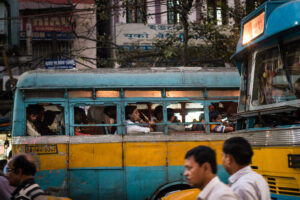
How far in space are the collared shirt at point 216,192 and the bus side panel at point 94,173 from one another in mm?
5314

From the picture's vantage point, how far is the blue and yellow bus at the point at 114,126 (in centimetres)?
793

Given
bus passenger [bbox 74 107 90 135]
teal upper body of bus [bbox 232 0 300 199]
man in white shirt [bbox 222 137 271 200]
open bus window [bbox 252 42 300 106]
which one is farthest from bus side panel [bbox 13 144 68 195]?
man in white shirt [bbox 222 137 271 200]

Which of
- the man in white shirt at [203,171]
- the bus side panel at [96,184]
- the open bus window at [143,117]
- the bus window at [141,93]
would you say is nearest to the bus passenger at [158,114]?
the open bus window at [143,117]

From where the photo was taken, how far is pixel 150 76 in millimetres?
8492

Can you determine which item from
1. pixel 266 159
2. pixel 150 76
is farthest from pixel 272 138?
pixel 150 76

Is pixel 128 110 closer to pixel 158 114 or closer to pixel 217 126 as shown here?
pixel 158 114

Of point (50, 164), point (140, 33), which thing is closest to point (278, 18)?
point (50, 164)

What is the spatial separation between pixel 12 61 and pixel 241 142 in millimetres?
15225

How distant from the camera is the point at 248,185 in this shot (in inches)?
127

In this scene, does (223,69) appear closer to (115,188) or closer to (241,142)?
(115,188)

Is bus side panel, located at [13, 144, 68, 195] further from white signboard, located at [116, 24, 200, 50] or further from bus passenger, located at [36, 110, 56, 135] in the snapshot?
white signboard, located at [116, 24, 200, 50]

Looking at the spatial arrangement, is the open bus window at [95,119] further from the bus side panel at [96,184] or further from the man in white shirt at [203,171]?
the man in white shirt at [203,171]

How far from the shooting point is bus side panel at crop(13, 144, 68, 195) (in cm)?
784

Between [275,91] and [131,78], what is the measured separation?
358cm
